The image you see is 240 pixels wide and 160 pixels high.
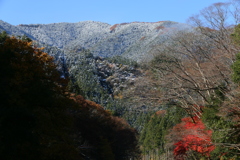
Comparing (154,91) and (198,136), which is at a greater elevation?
(154,91)

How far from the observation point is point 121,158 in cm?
4441

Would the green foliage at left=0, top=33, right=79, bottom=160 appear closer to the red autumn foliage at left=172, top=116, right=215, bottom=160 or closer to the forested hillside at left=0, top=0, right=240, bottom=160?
the forested hillside at left=0, top=0, right=240, bottom=160

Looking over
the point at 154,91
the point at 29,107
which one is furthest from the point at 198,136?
the point at 29,107

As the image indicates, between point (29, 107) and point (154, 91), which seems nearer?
point (29, 107)

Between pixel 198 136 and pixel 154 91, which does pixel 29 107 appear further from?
pixel 198 136

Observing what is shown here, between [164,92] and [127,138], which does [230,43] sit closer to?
[164,92]

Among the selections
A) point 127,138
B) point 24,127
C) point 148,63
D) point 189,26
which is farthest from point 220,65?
point 127,138

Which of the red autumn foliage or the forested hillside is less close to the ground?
the forested hillside

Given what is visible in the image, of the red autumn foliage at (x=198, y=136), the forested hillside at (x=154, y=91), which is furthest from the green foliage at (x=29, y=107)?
the red autumn foliage at (x=198, y=136)

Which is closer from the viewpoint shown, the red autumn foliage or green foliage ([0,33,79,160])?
green foliage ([0,33,79,160])

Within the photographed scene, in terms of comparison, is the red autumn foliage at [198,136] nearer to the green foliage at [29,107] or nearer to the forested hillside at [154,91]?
the forested hillside at [154,91]

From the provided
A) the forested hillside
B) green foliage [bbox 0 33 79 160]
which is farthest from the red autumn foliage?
green foliage [bbox 0 33 79 160]

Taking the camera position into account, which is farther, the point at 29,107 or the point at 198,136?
the point at 198,136

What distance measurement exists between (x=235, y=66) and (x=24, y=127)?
8565 mm
